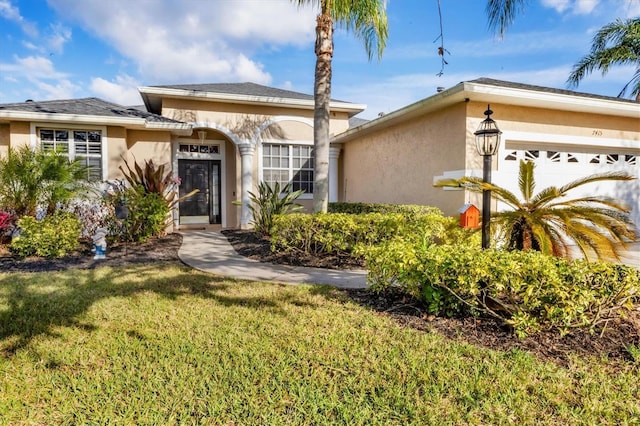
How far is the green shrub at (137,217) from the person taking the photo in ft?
28.3

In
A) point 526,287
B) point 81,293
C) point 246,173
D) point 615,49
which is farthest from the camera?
point 615,49

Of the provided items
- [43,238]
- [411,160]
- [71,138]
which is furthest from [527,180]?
[71,138]

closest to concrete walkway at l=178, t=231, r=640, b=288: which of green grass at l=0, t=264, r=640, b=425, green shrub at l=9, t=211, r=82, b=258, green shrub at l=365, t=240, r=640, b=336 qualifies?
green grass at l=0, t=264, r=640, b=425

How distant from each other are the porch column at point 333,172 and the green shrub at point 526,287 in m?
9.99

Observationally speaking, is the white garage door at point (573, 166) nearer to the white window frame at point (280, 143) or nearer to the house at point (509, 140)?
the house at point (509, 140)

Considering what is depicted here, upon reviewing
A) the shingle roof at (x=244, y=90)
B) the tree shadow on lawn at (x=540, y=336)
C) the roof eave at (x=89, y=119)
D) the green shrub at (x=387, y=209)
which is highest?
the shingle roof at (x=244, y=90)

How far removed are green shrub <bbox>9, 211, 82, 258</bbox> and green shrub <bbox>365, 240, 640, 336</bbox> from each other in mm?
7041

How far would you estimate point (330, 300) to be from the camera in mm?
4707

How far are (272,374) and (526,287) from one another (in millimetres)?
2484

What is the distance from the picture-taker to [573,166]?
9.52 m

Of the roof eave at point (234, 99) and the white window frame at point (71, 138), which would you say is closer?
the white window frame at point (71, 138)

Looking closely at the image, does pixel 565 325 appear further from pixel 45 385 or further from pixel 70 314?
pixel 70 314

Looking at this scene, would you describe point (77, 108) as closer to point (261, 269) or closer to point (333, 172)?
point (261, 269)

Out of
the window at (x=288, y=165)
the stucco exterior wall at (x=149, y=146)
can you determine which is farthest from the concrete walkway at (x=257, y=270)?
the window at (x=288, y=165)
